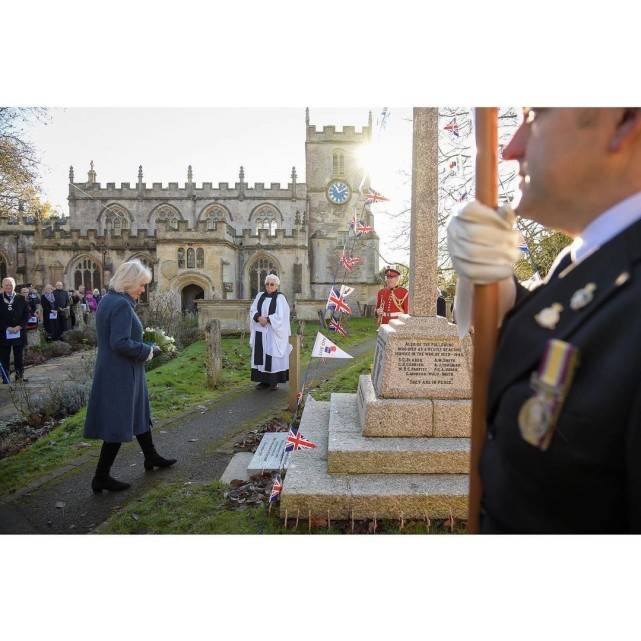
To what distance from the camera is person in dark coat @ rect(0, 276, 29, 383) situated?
816 centimetres

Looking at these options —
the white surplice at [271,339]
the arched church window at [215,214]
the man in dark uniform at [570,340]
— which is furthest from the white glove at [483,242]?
the arched church window at [215,214]

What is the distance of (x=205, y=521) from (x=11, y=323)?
6.96m

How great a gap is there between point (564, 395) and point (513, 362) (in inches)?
6.2

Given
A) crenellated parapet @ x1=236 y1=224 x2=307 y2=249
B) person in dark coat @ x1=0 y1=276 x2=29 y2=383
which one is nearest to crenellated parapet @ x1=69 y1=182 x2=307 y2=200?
crenellated parapet @ x1=236 y1=224 x2=307 y2=249

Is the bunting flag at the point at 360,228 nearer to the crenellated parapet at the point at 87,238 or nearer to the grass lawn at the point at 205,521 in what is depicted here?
the grass lawn at the point at 205,521

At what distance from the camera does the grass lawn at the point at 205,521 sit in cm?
322

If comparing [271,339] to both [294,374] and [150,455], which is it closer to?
[294,374]

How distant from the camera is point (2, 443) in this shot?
5.38 meters

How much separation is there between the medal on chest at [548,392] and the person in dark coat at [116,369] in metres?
3.43

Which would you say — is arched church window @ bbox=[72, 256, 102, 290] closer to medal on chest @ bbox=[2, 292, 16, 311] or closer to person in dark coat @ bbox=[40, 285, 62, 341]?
person in dark coat @ bbox=[40, 285, 62, 341]

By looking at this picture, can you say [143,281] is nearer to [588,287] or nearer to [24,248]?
[588,287]

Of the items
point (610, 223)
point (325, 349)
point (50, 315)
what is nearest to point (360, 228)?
point (325, 349)

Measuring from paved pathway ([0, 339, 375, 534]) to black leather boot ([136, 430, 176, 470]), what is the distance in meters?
0.08

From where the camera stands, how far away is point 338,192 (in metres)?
34.9
